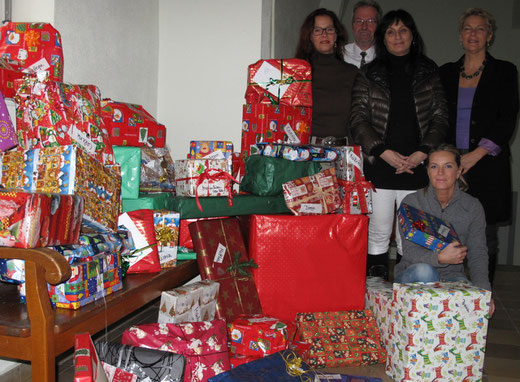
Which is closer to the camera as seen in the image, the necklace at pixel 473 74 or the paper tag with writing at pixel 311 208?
the paper tag with writing at pixel 311 208

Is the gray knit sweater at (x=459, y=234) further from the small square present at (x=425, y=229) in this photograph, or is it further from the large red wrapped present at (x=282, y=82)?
the large red wrapped present at (x=282, y=82)

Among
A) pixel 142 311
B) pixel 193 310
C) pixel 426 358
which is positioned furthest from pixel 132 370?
pixel 142 311

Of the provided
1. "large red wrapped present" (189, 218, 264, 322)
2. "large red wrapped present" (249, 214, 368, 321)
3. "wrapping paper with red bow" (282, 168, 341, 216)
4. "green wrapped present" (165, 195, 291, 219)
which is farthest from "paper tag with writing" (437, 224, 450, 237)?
"large red wrapped present" (189, 218, 264, 322)

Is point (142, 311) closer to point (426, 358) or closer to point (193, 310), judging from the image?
point (193, 310)

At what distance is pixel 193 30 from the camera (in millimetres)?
2986

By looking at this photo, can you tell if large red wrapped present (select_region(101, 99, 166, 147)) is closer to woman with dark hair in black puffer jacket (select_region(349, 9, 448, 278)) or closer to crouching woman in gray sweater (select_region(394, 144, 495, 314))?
woman with dark hair in black puffer jacket (select_region(349, 9, 448, 278))

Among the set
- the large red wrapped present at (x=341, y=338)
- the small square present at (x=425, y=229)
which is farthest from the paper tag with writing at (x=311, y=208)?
the large red wrapped present at (x=341, y=338)

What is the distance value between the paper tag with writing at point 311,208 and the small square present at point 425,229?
1.27 ft

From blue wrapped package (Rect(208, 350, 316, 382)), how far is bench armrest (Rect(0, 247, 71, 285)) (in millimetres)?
670

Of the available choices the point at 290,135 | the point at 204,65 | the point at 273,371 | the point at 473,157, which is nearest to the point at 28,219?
the point at 273,371

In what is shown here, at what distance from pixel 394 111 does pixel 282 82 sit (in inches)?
24.7

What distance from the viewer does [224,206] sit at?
226 centimetres

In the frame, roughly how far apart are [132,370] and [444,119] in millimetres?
1962

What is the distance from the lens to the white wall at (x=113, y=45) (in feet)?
7.41
